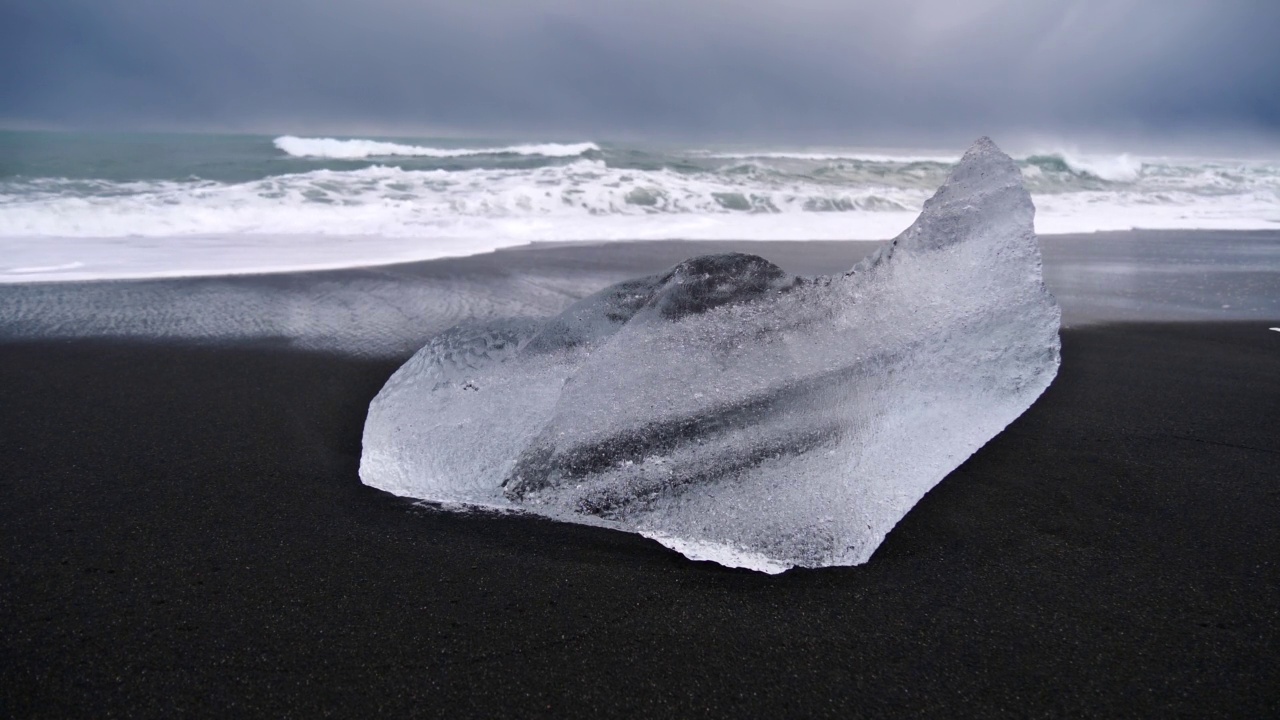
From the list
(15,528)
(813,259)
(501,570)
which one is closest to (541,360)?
(501,570)

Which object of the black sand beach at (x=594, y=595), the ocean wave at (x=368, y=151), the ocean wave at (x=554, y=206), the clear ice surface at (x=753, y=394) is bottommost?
the black sand beach at (x=594, y=595)

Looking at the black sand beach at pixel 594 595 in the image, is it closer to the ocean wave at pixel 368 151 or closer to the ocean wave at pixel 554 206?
the ocean wave at pixel 554 206

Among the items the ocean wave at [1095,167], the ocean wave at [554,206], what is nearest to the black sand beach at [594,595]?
the ocean wave at [554,206]

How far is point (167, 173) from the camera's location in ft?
42.5

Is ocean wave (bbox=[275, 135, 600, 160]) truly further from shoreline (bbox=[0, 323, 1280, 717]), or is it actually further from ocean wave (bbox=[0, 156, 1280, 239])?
shoreline (bbox=[0, 323, 1280, 717])

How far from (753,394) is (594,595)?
644 millimetres

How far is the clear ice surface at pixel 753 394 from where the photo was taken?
1660mm

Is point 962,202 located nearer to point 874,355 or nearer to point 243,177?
point 874,355

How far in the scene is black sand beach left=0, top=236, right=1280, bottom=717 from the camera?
1191 mm

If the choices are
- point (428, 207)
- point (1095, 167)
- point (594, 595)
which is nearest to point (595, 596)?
point (594, 595)

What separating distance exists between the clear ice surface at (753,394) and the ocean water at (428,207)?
3.84 m

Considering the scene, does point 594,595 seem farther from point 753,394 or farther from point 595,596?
point 753,394

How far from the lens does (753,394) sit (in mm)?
1851

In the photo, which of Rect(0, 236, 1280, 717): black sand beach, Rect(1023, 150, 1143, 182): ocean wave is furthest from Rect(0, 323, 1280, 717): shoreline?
Rect(1023, 150, 1143, 182): ocean wave
